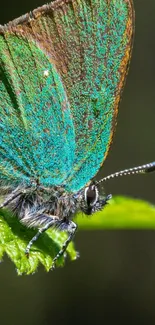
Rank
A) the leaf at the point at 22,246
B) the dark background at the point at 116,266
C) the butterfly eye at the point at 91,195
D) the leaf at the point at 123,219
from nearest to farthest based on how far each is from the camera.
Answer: the leaf at the point at 22,246
the butterfly eye at the point at 91,195
the leaf at the point at 123,219
the dark background at the point at 116,266

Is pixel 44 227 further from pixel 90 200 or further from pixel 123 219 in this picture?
A: pixel 123 219

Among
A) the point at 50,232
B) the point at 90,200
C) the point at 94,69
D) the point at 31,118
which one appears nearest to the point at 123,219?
the point at 50,232

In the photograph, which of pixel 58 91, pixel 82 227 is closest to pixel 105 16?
pixel 58 91

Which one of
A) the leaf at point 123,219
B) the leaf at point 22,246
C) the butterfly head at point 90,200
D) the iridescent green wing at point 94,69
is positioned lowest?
the leaf at point 22,246

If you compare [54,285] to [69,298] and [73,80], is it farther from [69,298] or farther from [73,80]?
[73,80]

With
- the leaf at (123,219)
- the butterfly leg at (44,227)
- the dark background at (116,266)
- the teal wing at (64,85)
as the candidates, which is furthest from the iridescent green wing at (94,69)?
the dark background at (116,266)

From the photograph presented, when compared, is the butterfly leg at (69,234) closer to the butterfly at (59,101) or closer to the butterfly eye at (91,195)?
the butterfly at (59,101)

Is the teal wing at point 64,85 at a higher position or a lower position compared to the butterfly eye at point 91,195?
higher

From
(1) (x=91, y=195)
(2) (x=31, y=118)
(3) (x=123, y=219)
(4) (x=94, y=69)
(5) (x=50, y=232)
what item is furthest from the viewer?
(3) (x=123, y=219)
